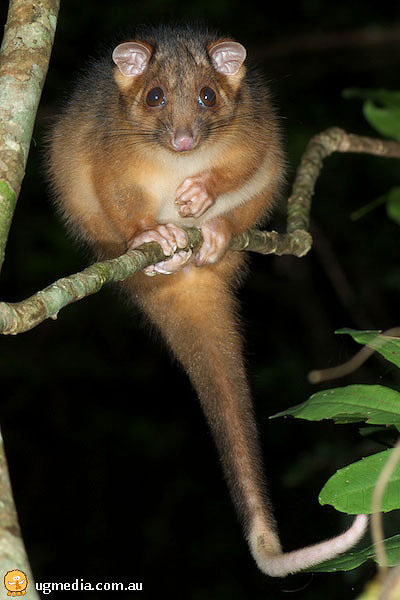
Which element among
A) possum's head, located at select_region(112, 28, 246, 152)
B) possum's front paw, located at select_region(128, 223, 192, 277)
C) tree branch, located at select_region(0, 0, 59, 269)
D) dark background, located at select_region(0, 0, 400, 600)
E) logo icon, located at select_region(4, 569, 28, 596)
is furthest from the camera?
dark background, located at select_region(0, 0, 400, 600)

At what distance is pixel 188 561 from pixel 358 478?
16.9ft

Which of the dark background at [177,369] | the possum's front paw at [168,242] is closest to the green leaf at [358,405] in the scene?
the possum's front paw at [168,242]

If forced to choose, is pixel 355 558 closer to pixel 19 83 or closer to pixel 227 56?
pixel 19 83

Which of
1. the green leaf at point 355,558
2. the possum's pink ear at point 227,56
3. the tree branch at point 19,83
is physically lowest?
the green leaf at point 355,558

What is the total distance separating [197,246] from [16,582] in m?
2.40

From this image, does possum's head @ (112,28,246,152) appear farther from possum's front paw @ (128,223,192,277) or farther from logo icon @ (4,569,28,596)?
logo icon @ (4,569,28,596)

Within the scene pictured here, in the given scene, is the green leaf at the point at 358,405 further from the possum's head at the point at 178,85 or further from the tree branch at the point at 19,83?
the possum's head at the point at 178,85

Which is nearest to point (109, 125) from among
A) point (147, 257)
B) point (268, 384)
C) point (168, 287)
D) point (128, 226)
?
point (128, 226)

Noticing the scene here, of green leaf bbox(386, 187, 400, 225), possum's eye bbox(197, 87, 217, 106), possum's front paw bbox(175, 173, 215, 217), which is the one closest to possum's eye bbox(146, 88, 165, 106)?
possum's eye bbox(197, 87, 217, 106)

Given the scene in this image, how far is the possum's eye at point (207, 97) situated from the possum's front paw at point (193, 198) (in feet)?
1.28

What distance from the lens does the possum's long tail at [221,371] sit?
3.69 m

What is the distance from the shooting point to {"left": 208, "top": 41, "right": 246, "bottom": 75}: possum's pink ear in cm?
458

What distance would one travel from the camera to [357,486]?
2.72 m

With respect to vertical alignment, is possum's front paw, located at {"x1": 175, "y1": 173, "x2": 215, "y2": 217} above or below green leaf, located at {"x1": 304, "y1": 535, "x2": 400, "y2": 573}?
above
